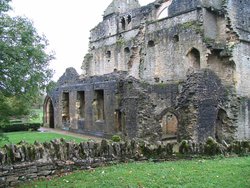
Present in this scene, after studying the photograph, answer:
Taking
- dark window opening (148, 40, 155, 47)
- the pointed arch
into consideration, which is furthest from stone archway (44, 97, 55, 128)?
the pointed arch

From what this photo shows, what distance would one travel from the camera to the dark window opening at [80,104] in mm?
26484

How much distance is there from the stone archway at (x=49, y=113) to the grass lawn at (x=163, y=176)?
21.8 meters

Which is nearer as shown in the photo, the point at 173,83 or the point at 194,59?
the point at 173,83

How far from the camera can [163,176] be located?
9.30 meters

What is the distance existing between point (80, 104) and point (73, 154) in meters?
16.2

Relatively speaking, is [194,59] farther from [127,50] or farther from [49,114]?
[49,114]

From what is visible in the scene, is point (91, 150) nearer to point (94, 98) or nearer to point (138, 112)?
point (138, 112)

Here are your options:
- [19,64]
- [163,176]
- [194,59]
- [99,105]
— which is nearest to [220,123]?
[194,59]

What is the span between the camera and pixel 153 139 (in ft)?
60.8

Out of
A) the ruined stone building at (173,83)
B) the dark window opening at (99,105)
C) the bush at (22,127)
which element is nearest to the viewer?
the ruined stone building at (173,83)

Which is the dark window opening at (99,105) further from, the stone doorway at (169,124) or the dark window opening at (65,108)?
the dark window opening at (65,108)

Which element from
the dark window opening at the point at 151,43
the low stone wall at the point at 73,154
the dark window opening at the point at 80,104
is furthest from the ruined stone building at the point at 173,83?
the low stone wall at the point at 73,154

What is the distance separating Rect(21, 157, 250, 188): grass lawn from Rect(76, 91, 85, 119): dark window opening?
52.0ft

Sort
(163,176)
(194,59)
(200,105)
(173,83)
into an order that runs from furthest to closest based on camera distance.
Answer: (194,59)
(173,83)
(200,105)
(163,176)
